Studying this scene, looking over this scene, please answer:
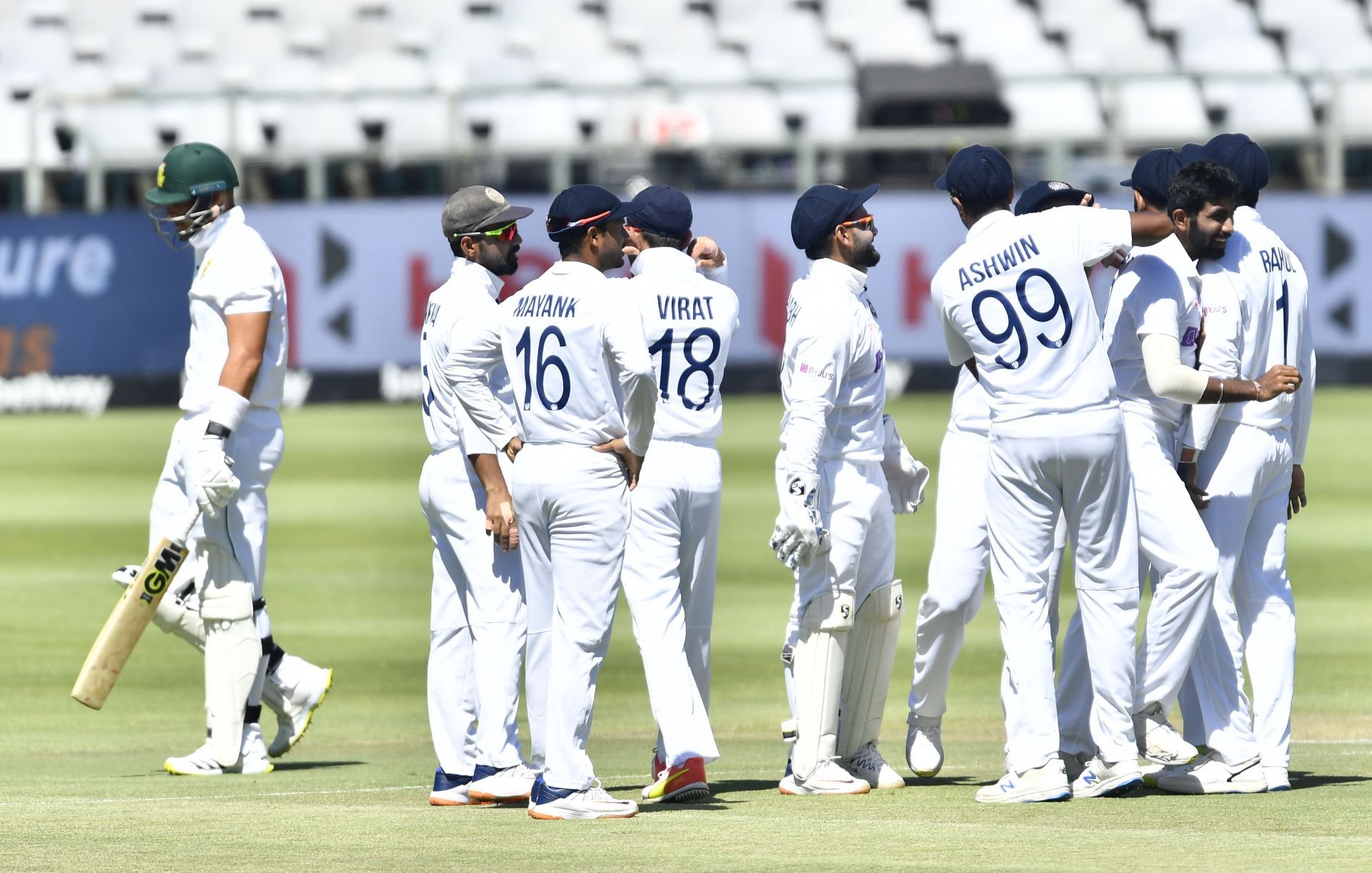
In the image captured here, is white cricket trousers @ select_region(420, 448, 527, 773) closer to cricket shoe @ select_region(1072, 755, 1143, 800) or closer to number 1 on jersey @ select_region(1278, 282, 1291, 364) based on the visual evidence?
cricket shoe @ select_region(1072, 755, 1143, 800)

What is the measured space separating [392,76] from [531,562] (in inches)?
837

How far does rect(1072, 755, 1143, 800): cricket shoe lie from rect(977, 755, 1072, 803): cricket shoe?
0.22ft

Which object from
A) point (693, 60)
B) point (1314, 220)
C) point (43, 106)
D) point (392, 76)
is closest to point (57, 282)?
point (43, 106)

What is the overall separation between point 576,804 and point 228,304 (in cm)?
253

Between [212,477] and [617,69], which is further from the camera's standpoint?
[617,69]

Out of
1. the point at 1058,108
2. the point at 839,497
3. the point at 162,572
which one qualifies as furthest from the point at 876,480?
the point at 1058,108

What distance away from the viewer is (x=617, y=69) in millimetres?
27719

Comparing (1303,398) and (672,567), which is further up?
(1303,398)

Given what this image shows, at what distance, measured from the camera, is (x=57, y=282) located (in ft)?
72.1

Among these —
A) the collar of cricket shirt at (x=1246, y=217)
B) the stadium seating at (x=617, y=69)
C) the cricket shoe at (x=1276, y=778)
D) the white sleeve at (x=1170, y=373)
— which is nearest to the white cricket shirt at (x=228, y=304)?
the white sleeve at (x=1170, y=373)

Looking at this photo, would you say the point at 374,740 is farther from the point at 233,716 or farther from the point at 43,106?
the point at 43,106

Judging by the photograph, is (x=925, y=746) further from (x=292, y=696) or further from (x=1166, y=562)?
(x=292, y=696)

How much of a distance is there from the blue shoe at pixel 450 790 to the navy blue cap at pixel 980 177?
2609 millimetres

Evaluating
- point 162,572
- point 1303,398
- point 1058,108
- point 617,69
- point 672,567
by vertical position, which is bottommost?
point 162,572
